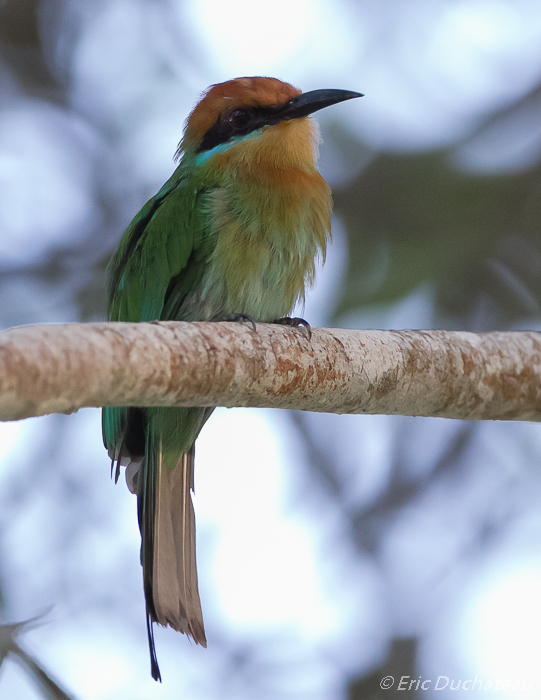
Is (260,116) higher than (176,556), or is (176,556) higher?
(260,116)

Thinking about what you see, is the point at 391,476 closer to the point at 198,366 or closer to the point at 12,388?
the point at 198,366

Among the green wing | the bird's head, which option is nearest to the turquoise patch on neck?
the bird's head

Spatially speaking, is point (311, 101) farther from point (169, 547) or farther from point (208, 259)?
point (169, 547)

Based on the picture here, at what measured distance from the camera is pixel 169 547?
2.92 metres

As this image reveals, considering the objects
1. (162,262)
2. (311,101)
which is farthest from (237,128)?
(162,262)

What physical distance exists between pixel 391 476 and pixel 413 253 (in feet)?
4.77

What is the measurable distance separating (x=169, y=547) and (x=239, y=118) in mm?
1733

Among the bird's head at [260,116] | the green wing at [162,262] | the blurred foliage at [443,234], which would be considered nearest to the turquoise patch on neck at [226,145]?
the bird's head at [260,116]

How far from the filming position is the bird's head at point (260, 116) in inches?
129

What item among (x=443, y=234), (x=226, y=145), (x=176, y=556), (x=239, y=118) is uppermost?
(x=443, y=234)

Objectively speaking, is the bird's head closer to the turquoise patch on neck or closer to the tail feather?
the turquoise patch on neck

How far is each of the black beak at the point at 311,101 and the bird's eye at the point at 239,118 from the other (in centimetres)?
15

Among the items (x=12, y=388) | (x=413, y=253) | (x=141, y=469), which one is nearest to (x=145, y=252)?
(x=141, y=469)

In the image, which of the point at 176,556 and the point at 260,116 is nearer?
the point at 176,556
